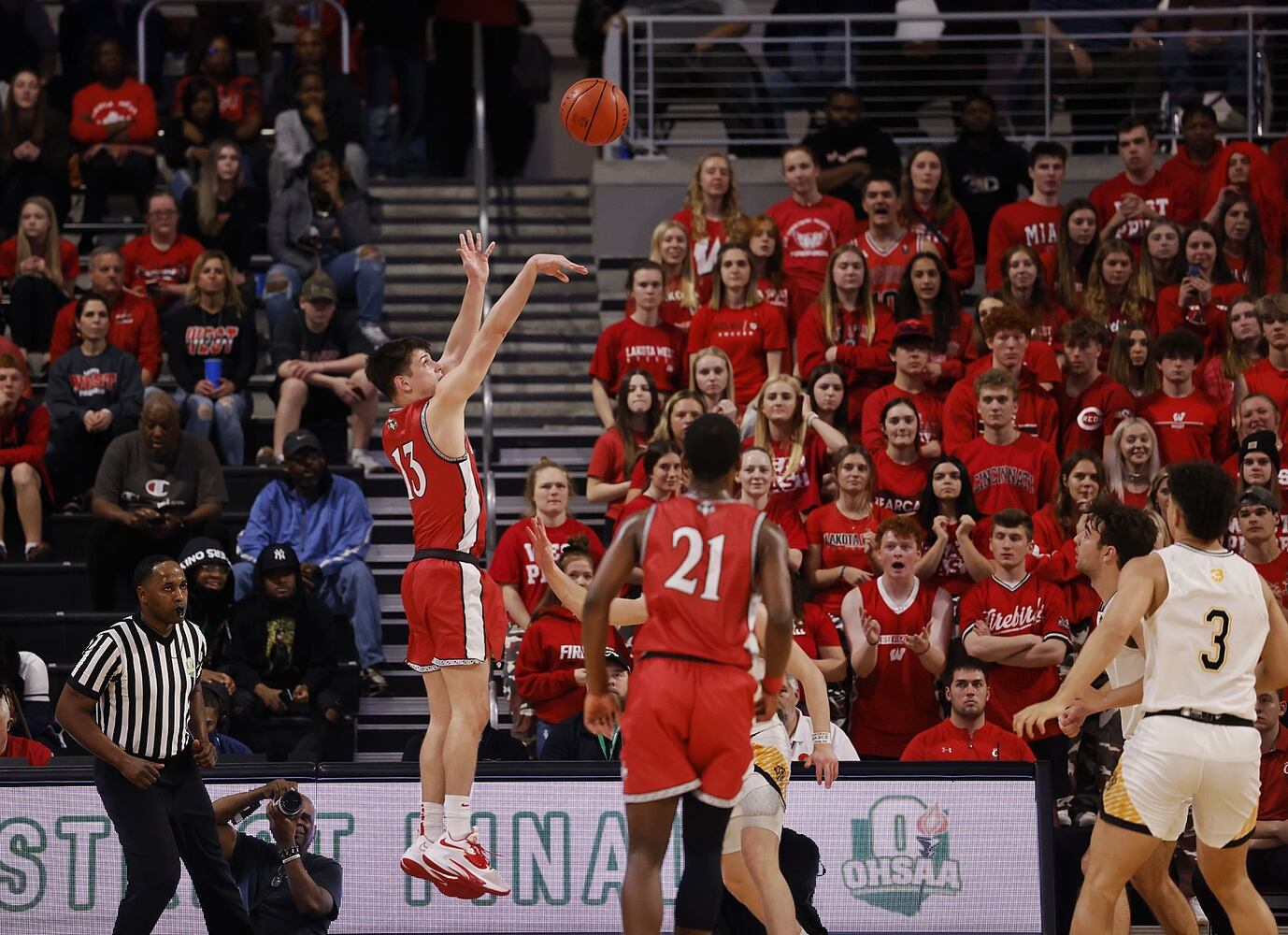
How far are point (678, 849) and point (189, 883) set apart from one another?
2.49m

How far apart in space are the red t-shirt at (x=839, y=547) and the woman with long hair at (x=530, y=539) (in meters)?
1.40

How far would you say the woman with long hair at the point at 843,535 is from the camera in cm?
1123

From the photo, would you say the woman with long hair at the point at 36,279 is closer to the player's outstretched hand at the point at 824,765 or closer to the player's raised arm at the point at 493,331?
the player's raised arm at the point at 493,331

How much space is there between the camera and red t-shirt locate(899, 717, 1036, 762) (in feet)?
32.7

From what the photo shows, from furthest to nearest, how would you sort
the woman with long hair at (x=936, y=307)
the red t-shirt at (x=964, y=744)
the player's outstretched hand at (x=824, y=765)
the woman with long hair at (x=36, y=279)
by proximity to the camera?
the woman with long hair at (x=36, y=279), the woman with long hair at (x=936, y=307), the red t-shirt at (x=964, y=744), the player's outstretched hand at (x=824, y=765)

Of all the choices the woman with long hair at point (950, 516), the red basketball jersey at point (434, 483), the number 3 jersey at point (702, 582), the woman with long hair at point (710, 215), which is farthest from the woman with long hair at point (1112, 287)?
the number 3 jersey at point (702, 582)

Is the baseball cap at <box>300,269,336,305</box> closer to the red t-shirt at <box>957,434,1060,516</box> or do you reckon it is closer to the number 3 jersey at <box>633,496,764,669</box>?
the red t-shirt at <box>957,434,1060,516</box>

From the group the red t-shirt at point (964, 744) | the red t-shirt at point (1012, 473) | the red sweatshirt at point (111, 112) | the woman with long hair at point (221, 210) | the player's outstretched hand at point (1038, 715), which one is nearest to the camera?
the player's outstretched hand at point (1038, 715)

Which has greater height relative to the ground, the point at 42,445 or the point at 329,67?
the point at 329,67

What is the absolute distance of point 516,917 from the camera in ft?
31.2

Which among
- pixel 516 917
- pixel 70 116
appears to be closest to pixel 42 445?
pixel 70 116

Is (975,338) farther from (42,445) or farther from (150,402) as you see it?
(42,445)

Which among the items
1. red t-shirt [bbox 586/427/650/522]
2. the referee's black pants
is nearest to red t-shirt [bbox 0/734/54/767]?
the referee's black pants

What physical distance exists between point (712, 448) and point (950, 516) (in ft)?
15.9
